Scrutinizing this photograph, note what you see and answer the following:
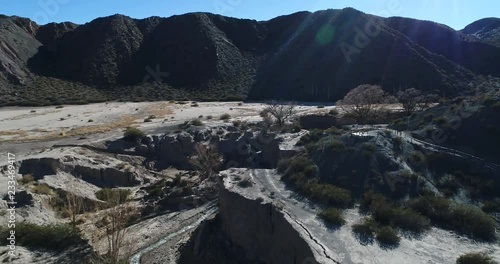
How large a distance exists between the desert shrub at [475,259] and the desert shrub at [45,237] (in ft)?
44.2

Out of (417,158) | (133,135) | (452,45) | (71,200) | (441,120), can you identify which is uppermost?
(452,45)

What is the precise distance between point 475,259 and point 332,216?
485cm

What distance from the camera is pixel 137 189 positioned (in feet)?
96.2

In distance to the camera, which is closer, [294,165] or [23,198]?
[294,165]

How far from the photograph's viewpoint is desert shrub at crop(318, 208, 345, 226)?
48.7 ft

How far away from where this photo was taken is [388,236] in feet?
43.9

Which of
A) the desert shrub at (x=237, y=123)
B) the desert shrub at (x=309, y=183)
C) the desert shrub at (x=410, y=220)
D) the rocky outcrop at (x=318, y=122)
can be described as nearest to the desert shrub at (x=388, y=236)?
the desert shrub at (x=410, y=220)

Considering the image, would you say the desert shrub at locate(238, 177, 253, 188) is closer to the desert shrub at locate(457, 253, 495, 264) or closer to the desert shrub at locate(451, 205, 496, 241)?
the desert shrub at locate(451, 205, 496, 241)

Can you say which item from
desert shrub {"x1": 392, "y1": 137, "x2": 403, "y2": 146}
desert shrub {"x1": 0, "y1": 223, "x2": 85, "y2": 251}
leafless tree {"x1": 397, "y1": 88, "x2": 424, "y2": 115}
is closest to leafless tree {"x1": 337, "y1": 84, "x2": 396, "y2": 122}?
leafless tree {"x1": 397, "y1": 88, "x2": 424, "y2": 115}

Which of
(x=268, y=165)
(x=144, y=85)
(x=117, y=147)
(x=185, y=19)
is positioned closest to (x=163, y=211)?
(x=268, y=165)

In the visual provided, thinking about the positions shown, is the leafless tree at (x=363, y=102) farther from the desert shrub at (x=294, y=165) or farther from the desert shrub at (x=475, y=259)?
the desert shrub at (x=475, y=259)

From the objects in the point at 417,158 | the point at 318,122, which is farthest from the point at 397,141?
the point at 318,122

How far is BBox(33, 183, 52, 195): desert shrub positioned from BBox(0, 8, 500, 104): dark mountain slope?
154 feet

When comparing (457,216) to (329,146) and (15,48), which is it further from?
(15,48)
